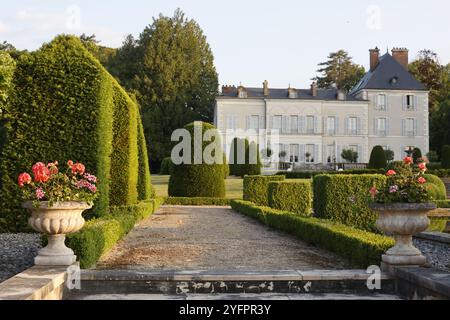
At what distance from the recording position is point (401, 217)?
17.4ft

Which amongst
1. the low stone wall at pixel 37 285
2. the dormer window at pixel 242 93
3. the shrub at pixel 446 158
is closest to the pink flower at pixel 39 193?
the low stone wall at pixel 37 285

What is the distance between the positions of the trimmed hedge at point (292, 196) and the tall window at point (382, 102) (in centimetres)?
3432

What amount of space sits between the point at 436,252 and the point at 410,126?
1580 inches

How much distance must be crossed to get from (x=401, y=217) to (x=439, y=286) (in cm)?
116

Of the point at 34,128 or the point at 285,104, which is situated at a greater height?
the point at 285,104

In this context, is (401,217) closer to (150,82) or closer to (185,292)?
(185,292)

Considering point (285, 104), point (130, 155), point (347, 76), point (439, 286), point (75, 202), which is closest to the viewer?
point (439, 286)

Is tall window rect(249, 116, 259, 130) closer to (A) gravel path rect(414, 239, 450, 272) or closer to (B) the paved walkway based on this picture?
(B) the paved walkway

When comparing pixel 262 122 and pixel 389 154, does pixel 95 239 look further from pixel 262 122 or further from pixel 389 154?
pixel 389 154

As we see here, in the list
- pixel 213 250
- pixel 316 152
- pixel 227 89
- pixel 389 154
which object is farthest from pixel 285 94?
pixel 213 250

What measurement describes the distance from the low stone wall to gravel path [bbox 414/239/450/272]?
15.4ft

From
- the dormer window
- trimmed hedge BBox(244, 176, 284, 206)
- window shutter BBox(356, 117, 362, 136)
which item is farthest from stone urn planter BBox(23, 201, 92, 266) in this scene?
window shutter BBox(356, 117, 362, 136)
